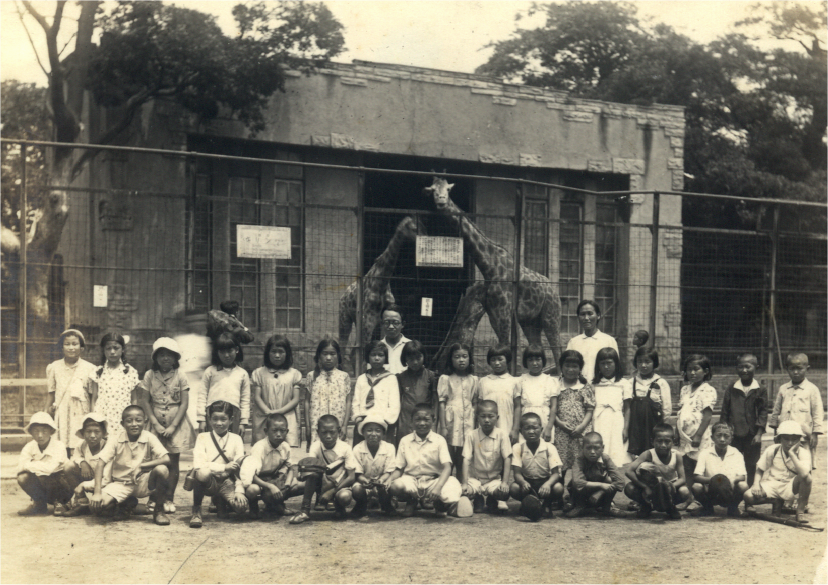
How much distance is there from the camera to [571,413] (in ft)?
22.4

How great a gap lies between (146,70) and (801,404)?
8.90 meters

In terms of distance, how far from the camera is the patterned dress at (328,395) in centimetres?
678

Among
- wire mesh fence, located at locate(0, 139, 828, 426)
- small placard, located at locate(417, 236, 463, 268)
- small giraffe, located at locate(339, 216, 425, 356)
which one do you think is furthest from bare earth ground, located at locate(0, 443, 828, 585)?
small giraffe, located at locate(339, 216, 425, 356)

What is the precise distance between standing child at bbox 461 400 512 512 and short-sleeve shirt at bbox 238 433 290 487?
137 cm

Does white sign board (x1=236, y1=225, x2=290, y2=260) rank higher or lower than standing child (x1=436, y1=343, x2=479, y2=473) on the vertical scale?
higher

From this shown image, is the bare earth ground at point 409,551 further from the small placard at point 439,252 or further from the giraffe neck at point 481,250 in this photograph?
the giraffe neck at point 481,250

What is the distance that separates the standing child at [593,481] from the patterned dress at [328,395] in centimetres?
188

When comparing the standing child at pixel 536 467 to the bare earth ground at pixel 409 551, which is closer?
the bare earth ground at pixel 409 551

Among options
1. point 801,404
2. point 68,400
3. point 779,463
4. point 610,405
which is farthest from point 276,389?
point 801,404

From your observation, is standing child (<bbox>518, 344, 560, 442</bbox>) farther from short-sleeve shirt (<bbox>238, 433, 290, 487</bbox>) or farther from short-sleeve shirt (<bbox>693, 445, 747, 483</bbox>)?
short-sleeve shirt (<bbox>238, 433, 290, 487</bbox>)

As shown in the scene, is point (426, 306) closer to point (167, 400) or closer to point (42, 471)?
point (167, 400)

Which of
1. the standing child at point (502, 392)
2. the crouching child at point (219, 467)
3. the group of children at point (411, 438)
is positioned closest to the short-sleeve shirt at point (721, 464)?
the group of children at point (411, 438)

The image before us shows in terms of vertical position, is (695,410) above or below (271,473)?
above

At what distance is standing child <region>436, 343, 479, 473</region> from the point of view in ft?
22.6
